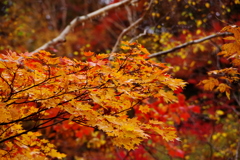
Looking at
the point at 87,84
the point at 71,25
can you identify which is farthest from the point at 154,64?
the point at 71,25

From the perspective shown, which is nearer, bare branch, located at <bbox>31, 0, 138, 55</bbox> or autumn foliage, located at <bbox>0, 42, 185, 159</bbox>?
A: autumn foliage, located at <bbox>0, 42, 185, 159</bbox>

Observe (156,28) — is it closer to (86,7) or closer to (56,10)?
(86,7)

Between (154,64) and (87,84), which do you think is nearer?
(87,84)

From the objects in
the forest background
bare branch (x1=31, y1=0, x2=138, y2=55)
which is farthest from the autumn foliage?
bare branch (x1=31, y1=0, x2=138, y2=55)

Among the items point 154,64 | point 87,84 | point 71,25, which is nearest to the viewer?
point 87,84

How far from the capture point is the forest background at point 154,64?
221cm

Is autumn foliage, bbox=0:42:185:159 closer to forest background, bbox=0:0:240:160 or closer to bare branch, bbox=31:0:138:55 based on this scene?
forest background, bbox=0:0:240:160

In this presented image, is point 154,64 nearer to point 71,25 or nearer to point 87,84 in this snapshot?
point 87,84

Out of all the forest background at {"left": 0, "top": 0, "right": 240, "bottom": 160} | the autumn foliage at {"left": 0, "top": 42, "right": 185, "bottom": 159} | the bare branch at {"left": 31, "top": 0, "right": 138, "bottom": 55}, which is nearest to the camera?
the autumn foliage at {"left": 0, "top": 42, "right": 185, "bottom": 159}

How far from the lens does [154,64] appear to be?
2.16 meters

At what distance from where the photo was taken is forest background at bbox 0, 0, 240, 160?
87.1 inches

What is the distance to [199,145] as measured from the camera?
842 centimetres

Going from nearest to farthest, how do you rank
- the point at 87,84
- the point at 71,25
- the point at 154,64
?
the point at 87,84 → the point at 154,64 → the point at 71,25

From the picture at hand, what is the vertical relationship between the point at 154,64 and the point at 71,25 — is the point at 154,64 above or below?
below
